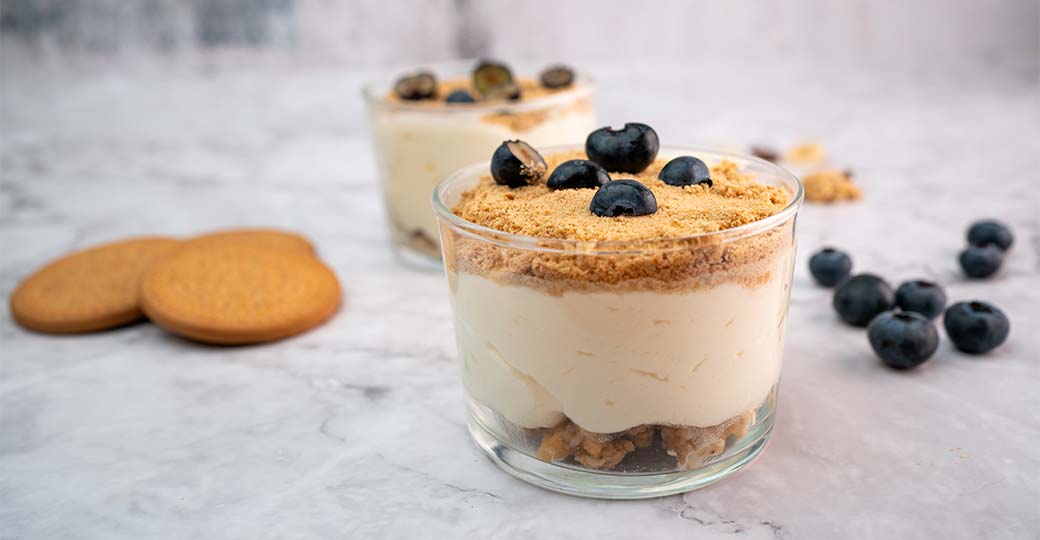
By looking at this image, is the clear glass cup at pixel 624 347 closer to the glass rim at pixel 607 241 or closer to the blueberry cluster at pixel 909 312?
the glass rim at pixel 607 241

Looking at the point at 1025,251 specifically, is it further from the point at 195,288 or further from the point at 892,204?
the point at 195,288

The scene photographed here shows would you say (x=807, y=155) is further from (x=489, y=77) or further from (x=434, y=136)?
(x=434, y=136)

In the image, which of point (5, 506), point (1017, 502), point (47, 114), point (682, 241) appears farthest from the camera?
point (47, 114)

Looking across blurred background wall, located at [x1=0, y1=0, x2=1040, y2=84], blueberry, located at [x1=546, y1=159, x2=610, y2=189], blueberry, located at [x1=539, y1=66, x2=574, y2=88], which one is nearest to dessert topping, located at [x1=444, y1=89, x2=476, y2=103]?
blueberry, located at [x1=539, y1=66, x2=574, y2=88]

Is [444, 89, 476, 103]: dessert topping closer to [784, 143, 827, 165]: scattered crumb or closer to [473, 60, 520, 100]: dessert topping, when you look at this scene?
[473, 60, 520, 100]: dessert topping

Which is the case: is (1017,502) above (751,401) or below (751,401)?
below

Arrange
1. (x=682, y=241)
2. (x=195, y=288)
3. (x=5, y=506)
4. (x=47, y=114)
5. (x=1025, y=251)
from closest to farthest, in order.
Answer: (x=682, y=241) → (x=5, y=506) → (x=195, y=288) → (x=1025, y=251) → (x=47, y=114)

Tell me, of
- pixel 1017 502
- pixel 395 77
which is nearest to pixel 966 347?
pixel 1017 502
